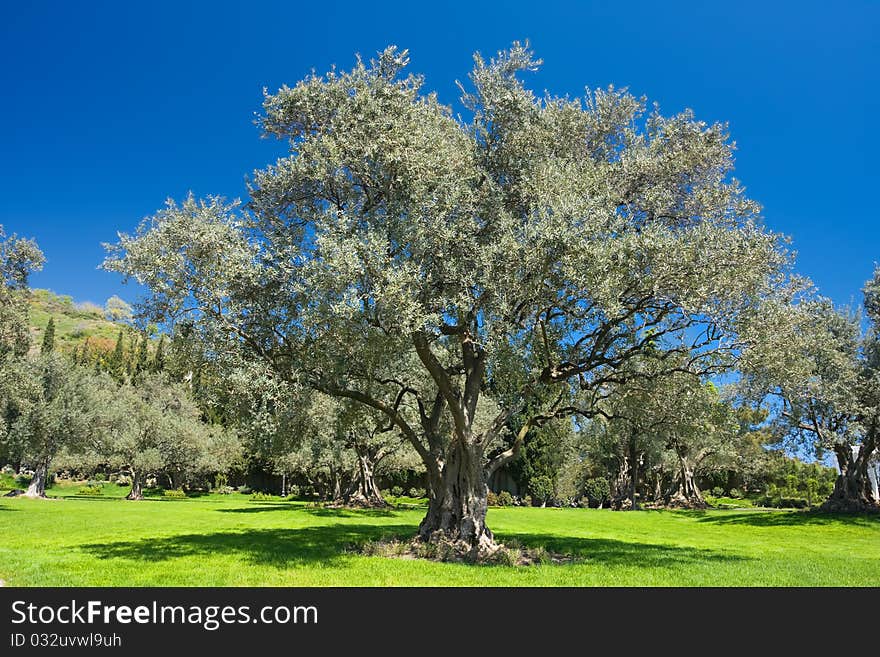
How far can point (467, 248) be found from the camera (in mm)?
15953

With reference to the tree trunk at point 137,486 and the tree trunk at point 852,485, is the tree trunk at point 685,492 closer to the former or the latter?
the tree trunk at point 852,485

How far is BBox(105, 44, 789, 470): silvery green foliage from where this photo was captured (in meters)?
14.6

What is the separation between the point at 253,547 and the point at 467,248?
Result: 1155 cm

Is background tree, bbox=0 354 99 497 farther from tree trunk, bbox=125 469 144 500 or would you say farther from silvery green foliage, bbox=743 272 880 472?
silvery green foliage, bbox=743 272 880 472

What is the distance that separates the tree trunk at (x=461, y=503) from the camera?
18.1 m

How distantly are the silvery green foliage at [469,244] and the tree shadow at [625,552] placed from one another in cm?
450

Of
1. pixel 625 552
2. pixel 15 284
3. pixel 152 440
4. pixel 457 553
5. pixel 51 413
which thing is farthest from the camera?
pixel 152 440

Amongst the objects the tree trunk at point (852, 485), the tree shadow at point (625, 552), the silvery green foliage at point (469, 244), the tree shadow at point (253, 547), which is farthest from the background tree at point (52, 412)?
the tree trunk at point (852, 485)

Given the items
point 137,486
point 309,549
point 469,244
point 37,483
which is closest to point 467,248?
point 469,244

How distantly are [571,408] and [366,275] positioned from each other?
919cm

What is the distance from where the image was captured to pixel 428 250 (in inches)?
610

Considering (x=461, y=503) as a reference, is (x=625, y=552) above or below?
below

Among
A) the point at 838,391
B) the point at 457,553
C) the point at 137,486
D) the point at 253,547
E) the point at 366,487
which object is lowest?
the point at 137,486

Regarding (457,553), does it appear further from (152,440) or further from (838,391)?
(152,440)
